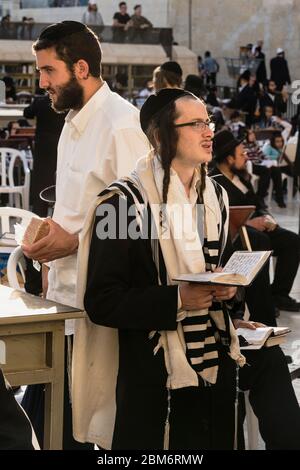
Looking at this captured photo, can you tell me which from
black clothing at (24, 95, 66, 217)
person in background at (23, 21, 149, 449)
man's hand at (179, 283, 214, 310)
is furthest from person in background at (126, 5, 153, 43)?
man's hand at (179, 283, 214, 310)

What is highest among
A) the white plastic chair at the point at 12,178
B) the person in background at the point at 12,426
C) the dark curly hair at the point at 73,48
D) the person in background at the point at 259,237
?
the dark curly hair at the point at 73,48

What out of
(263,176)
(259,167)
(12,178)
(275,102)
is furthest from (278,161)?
(275,102)

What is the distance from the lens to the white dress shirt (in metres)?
4.00

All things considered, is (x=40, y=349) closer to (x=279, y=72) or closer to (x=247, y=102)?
(x=247, y=102)

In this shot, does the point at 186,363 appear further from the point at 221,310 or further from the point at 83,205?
the point at 83,205

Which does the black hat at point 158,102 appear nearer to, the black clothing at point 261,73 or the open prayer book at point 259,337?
the open prayer book at point 259,337

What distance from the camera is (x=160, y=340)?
3.57 meters

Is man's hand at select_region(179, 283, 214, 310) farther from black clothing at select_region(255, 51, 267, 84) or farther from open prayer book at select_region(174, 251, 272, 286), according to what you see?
black clothing at select_region(255, 51, 267, 84)

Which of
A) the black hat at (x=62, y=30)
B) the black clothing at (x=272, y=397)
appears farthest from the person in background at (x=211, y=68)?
the black clothing at (x=272, y=397)

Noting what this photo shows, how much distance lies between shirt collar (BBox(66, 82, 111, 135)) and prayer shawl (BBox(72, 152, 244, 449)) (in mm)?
478

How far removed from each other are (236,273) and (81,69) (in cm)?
107

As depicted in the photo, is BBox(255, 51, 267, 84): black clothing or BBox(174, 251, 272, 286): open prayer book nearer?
BBox(174, 251, 272, 286): open prayer book

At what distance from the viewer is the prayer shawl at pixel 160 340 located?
3568mm

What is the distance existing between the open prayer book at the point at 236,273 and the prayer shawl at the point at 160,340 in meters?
0.09
